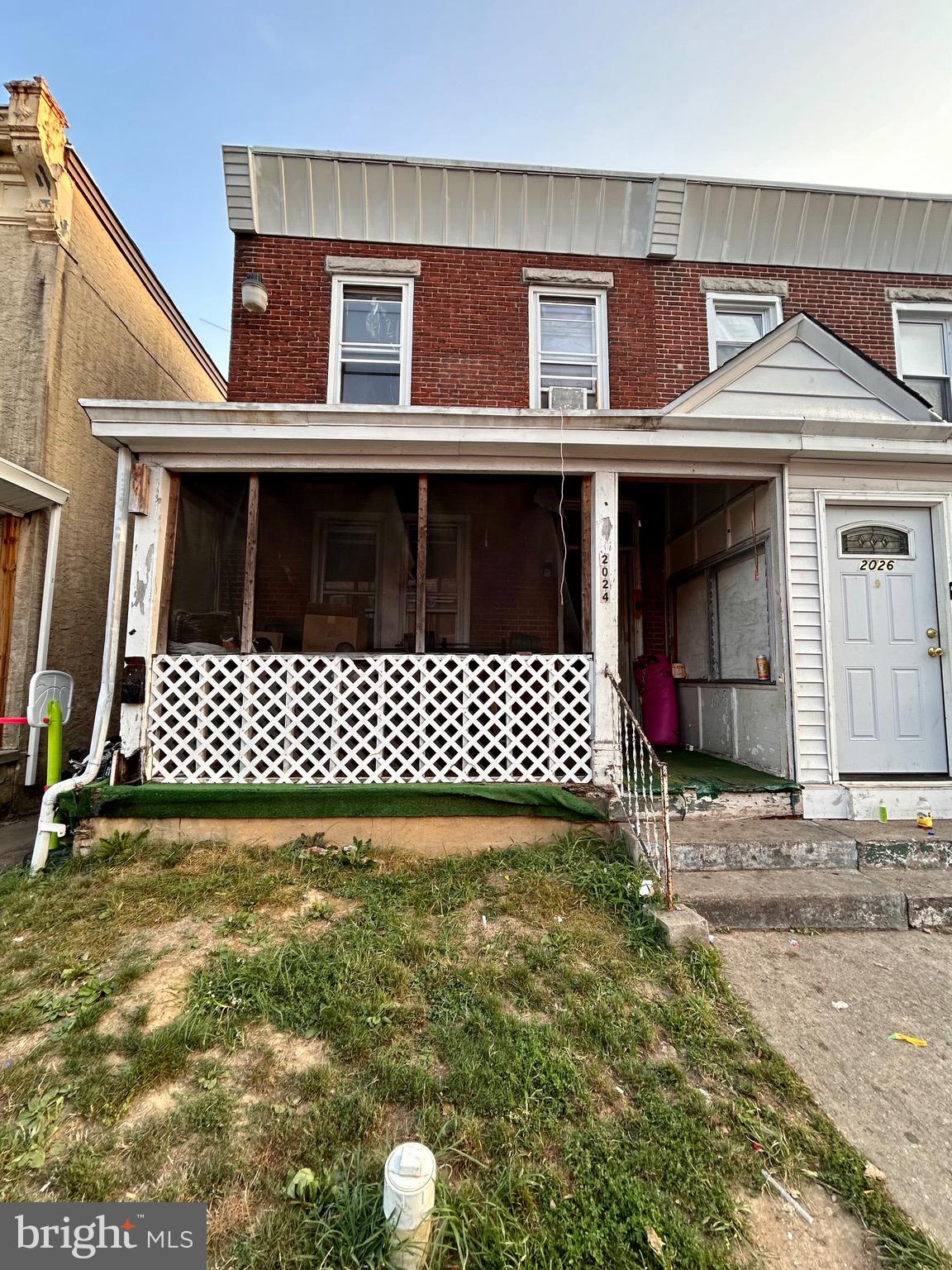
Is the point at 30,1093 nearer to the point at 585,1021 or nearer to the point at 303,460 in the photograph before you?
the point at 585,1021

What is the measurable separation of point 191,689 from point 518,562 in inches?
186

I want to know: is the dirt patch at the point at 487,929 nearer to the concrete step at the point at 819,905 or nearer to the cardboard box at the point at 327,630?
the concrete step at the point at 819,905

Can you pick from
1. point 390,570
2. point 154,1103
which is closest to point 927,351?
point 390,570

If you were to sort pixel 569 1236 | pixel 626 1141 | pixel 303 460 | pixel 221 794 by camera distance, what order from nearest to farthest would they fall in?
pixel 569 1236
pixel 626 1141
pixel 221 794
pixel 303 460

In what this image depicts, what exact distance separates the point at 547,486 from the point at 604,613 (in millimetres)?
2069

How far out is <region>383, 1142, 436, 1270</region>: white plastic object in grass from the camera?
1.48m

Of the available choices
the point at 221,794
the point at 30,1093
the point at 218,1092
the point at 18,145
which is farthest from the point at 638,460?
the point at 18,145

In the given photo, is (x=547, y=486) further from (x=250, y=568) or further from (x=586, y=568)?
(x=250, y=568)

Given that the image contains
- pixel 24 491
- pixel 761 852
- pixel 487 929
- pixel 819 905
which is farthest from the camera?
pixel 24 491

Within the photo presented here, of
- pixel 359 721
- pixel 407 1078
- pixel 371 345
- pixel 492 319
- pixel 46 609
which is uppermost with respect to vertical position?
pixel 492 319

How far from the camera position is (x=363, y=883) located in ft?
12.9

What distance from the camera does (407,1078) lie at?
2232 millimetres

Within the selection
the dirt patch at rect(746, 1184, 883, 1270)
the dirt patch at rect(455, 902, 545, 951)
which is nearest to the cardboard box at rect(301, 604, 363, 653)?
the dirt patch at rect(455, 902, 545, 951)

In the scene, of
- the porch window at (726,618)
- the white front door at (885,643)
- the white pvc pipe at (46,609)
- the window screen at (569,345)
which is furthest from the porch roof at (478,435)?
the window screen at (569,345)
